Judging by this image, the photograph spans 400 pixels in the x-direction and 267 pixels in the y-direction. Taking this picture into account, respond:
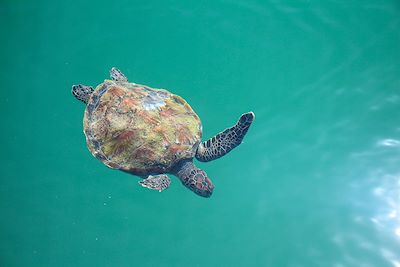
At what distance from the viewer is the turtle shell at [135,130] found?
15.1 feet

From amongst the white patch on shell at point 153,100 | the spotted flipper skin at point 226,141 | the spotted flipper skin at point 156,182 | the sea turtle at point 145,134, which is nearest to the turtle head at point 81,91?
the sea turtle at point 145,134

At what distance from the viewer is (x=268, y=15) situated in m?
7.40

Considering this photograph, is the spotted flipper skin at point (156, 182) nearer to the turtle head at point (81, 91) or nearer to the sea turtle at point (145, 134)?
the sea turtle at point (145, 134)

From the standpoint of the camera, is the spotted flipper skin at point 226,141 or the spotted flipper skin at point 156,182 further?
the spotted flipper skin at point 226,141

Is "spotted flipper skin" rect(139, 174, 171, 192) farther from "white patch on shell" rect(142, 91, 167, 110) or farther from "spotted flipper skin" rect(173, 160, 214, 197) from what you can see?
"white patch on shell" rect(142, 91, 167, 110)

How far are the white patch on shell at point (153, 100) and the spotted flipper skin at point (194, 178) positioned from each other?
1.04 m

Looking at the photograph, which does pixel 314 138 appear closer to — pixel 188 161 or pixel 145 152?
pixel 188 161

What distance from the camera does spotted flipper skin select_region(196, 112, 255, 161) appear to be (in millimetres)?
5035

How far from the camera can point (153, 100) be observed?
4918 millimetres

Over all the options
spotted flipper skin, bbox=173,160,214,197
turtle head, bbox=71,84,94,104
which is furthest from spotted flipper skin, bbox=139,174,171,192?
turtle head, bbox=71,84,94,104

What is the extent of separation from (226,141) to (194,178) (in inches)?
32.4

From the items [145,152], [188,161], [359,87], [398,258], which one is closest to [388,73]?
[359,87]

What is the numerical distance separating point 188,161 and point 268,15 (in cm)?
432

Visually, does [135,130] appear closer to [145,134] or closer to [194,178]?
[145,134]
